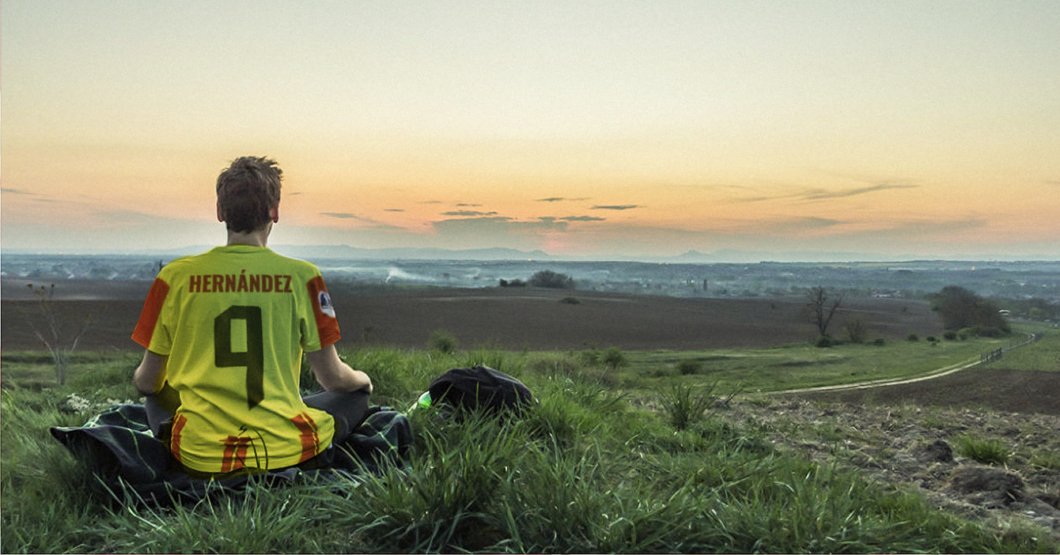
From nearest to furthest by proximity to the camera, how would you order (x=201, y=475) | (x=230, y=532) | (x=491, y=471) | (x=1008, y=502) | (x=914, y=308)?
1. (x=230, y=532)
2. (x=491, y=471)
3. (x=201, y=475)
4. (x=1008, y=502)
5. (x=914, y=308)

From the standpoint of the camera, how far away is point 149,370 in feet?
10.3

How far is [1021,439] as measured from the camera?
6.24 m

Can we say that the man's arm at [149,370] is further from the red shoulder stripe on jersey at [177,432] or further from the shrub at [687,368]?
the shrub at [687,368]

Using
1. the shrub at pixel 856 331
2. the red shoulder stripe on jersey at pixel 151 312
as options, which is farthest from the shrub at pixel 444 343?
the shrub at pixel 856 331

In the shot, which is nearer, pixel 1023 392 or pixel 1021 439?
pixel 1021 439

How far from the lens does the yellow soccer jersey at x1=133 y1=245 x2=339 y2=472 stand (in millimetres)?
2932

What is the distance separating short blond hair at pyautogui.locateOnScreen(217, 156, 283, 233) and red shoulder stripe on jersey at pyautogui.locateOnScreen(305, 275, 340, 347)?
344 millimetres

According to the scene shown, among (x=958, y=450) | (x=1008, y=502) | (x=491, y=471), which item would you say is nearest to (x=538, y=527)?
(x=491, y=471)

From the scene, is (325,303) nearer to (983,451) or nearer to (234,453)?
(234,453)

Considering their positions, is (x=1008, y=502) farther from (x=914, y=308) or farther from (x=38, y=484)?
(x=914, y=308)

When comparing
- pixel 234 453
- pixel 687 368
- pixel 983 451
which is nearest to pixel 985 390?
pixel 687 368

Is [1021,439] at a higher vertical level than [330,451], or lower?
lower

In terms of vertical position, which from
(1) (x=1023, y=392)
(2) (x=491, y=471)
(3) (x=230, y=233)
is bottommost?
(1) (x=1023, y=392)

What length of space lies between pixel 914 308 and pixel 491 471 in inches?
1195
